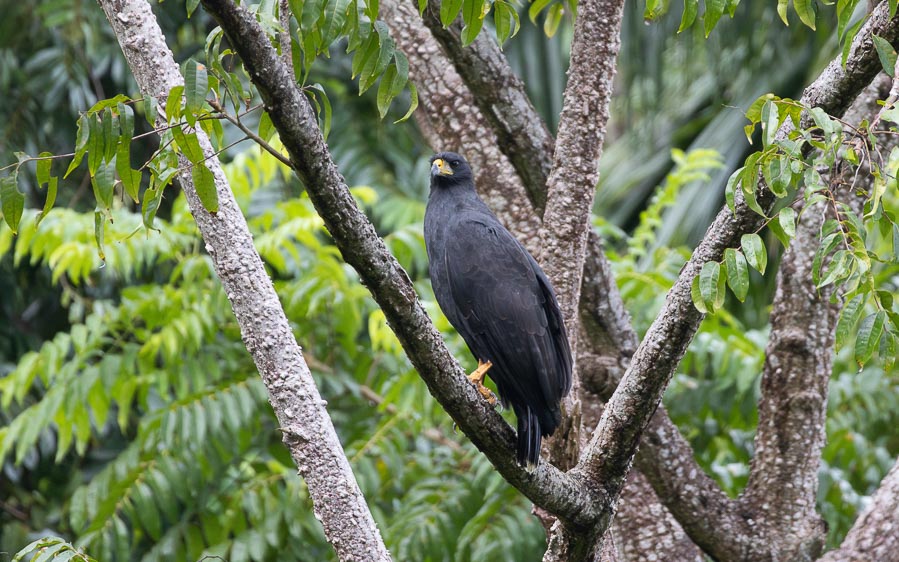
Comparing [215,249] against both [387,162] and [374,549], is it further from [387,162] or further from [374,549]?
[387,162]

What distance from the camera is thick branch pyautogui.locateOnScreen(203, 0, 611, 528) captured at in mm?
1936

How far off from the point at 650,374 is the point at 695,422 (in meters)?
2.57

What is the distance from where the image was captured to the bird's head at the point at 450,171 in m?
3.69

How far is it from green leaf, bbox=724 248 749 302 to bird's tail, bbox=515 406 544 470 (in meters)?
0.76

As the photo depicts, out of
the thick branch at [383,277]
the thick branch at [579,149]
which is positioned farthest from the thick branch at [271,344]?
the thick branch at [579,149]

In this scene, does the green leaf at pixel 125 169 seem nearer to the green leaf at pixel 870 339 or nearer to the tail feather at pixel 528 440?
the tail feather at pixel 528 440

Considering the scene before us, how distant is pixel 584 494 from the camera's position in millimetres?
2801

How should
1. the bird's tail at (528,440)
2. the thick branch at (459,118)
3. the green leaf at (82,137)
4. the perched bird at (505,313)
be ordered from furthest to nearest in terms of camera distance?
the thick branch at (459,118) → the perched bird at (505,313) → the bird's tail at (528,440) → the green leaf at (82,137)

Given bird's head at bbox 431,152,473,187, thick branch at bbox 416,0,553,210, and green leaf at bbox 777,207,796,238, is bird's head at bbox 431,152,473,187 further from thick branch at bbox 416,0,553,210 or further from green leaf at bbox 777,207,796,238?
green leaf at bbox 777,207,796,238

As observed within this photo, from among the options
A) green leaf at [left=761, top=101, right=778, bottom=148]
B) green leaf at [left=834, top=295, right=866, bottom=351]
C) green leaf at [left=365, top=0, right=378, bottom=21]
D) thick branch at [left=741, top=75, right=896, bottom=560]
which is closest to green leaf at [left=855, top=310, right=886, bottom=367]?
green leaf at [left=834, top=295, right=866, bottom=351]

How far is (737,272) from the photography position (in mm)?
2162

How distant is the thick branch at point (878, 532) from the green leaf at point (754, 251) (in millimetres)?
1538

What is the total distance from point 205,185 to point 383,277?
0.43 metres

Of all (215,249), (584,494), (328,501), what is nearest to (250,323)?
(215,249)
